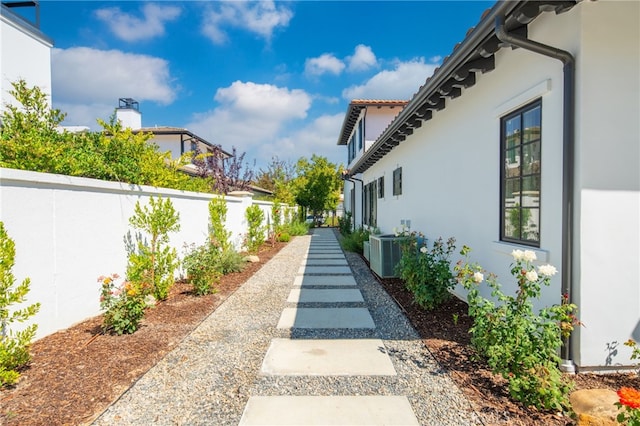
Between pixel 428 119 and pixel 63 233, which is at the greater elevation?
pixel 428 119

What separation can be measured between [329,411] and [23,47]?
1664cm

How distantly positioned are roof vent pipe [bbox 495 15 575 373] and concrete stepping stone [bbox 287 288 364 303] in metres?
3.34

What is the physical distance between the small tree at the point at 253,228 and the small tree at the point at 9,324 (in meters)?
8.58

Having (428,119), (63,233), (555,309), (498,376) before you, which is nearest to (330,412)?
(498,376)

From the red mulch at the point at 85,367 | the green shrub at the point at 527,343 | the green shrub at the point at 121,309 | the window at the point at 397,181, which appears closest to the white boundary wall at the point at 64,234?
the red mulch at the point at 85,367

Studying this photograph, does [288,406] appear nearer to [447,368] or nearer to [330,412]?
[330,412]

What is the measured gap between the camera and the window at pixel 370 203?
43.7ft

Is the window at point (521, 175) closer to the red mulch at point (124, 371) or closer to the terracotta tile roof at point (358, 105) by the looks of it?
the red mulch at point (124, 371)

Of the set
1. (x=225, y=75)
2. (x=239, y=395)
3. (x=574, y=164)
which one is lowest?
(x=239, y=395)

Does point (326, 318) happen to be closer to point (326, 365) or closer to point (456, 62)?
point (326, 365)

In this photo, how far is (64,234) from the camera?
411cm

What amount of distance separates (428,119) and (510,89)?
9.07 feet

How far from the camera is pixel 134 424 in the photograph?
248 cm

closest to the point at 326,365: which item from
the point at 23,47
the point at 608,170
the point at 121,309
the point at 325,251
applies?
the point at 121,309
